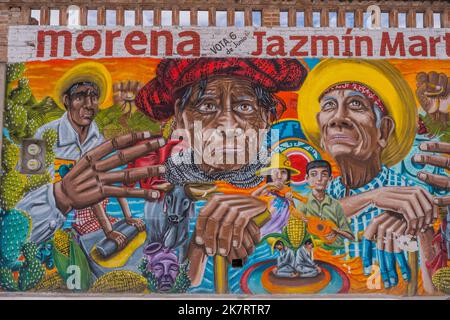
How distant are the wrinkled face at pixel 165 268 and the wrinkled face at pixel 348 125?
429 centimetres

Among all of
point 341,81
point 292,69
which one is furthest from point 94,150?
point 341,81

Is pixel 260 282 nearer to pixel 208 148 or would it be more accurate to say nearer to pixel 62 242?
pixel 208 148

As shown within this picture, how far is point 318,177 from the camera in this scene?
49.4ft

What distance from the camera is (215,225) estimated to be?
48.6 ft

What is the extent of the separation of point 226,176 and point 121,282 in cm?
329

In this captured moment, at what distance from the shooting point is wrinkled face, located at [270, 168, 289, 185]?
1505 centimetres

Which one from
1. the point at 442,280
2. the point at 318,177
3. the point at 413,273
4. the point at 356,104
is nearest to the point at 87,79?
the point at 318,177

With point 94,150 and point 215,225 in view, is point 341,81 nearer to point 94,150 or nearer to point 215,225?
point 215,225

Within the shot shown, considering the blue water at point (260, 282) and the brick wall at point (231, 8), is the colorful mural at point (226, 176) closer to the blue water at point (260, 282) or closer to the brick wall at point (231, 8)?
the blue water at point (260, 282)

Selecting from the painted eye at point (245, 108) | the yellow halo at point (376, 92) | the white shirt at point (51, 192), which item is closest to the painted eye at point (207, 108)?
the painted eye at point (245, 108)

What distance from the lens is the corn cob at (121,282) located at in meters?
14.6

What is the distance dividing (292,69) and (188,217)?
13.7 feet

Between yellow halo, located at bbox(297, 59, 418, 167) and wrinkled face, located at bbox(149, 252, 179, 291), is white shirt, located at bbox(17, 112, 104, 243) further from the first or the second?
yellow halo, located at bbox(297, 59, 418, 167)

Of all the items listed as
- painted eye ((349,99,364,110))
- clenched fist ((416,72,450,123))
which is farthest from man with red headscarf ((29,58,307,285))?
clenched fist ((416,72,450,123))
